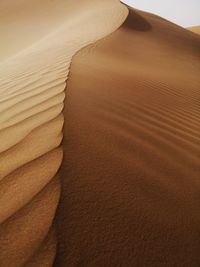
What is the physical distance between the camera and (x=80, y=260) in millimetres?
1126

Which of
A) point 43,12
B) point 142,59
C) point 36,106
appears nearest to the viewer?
point 36,106

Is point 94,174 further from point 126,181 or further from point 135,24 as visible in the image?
point 135,24

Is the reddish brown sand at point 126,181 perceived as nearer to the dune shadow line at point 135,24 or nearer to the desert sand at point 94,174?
the desert sand at point 94,174

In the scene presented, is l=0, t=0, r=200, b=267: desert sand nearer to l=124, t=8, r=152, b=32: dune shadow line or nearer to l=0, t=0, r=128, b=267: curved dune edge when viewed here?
l=0, t=0, r=128, b=267: curved dune edge

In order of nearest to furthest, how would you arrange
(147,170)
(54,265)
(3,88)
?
(54,265) → (147,170) → (3,88)

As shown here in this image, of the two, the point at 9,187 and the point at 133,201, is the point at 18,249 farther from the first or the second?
the point at 133,201

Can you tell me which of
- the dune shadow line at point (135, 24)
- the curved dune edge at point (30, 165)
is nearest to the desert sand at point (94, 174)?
the curved dune edge at point (30, 165)

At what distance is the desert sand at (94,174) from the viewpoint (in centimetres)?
120

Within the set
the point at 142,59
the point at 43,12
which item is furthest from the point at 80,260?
the point at 43,12

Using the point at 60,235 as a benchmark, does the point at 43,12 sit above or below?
below

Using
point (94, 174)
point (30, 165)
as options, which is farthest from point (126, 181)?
point (30, 165)

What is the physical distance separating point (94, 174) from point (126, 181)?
17cm

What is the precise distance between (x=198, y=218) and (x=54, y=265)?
30.8 inches

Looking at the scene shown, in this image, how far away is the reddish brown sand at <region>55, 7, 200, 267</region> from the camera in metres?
1.23
